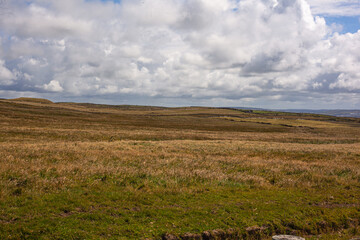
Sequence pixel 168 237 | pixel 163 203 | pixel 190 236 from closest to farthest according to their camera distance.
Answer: pixel 168 237
pixel 190 236
pixel 163 203

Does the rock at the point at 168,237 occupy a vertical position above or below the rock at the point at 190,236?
above

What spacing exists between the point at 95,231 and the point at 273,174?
511 inches

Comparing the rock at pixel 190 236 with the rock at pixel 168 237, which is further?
the rock at pixel 190 236

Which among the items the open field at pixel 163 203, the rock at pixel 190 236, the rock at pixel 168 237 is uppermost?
the open field at pixel 163 203

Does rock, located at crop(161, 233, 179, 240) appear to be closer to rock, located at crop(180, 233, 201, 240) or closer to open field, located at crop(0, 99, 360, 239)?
open field, located at crop(0, 99, 360, 239)

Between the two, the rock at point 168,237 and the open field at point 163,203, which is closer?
the rock at point 168,237

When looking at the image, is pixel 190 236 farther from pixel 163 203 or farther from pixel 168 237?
pixel 163 203

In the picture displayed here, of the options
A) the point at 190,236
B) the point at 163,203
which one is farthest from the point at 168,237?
the point at 163,203

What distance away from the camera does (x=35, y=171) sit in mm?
13461

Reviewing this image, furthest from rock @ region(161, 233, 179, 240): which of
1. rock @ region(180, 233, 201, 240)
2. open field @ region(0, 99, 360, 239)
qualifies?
rock @ region(180, 233, 201, 240)

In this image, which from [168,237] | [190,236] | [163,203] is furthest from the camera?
[163,203]

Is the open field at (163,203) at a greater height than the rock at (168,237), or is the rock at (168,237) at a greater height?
the open field at (163,203)

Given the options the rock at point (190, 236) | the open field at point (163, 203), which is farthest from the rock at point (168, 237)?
the rock at point (190, 236)

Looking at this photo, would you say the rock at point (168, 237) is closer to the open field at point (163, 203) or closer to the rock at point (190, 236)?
the open field at point (163, 203)
